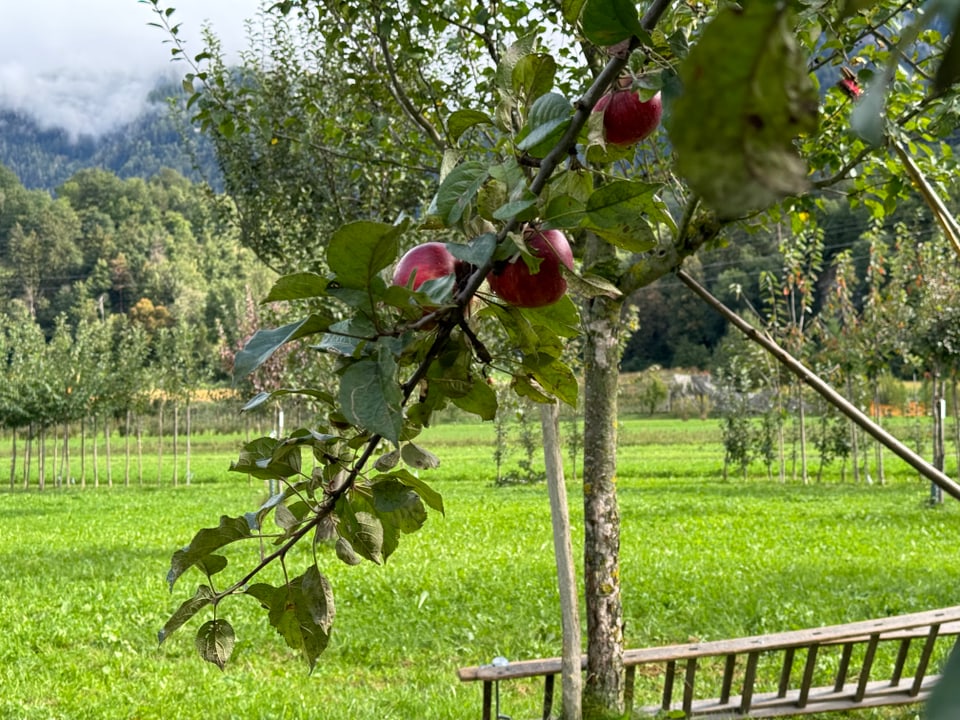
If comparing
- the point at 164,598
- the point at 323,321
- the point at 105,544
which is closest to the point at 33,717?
the point at 164,598

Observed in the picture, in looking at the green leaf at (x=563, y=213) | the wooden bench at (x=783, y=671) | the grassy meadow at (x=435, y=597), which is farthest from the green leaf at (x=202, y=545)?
the grassy meadow at (x=435, y=597)

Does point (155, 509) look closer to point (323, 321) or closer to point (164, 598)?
point (164, 598)

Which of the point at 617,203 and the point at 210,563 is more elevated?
the point at 617,203

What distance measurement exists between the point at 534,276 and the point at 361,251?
11cm

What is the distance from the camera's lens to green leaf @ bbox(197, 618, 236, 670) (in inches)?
20.2

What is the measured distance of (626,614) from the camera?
5.50 meters

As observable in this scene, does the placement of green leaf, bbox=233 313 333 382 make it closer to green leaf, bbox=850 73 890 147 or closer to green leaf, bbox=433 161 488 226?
green leaf, bbox=433 161 488 226

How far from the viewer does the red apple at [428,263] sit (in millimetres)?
426

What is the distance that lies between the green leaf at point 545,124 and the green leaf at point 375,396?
107 mm

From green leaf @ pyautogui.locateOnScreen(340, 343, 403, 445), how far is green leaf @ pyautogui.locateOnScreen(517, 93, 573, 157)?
11 cm

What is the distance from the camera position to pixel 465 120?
47cm

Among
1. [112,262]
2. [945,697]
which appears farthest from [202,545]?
[112,262]

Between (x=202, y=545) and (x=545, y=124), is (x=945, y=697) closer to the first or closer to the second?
(x=545, y=124)

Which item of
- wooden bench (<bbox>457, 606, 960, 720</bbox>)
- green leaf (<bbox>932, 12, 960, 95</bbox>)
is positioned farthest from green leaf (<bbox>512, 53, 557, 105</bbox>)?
wooden bench (<bbox>457, 606, 960, 720</bbox>)
